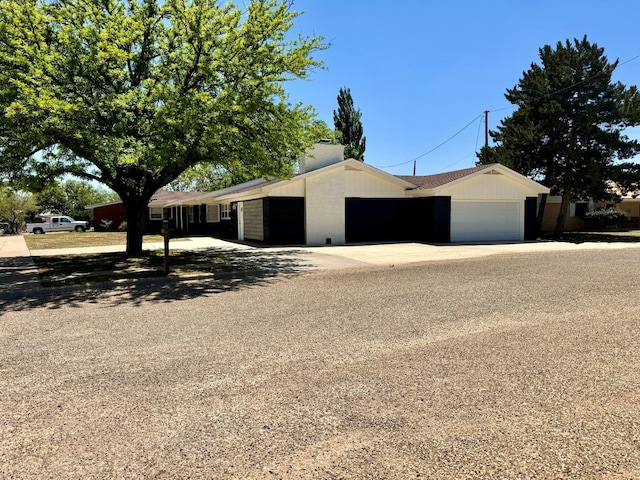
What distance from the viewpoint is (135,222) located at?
15.3 meters

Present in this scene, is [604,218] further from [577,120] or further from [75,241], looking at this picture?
[75,241]

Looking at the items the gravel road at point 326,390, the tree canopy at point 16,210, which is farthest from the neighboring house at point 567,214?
the tree canopy at point 16,210

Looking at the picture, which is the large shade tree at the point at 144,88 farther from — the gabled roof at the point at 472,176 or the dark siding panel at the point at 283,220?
the gabled roof at the point at 472,176

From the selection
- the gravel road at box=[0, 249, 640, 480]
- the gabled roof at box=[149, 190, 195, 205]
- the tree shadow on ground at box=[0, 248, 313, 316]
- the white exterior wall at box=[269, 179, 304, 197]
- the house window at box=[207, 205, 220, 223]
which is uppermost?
the gabled roof at box=[149, 190, 195, 205]

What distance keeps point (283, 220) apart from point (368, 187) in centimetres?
483

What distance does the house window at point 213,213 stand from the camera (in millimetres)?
30844

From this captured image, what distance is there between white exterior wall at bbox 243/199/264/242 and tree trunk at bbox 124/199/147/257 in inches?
289

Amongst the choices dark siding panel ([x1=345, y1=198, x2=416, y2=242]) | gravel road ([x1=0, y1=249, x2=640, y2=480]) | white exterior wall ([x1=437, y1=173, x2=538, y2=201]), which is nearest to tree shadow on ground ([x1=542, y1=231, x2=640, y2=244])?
white exterior wall ([x1=437, y1=173, x2=538, y2=201])

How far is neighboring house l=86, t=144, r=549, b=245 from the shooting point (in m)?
21.3

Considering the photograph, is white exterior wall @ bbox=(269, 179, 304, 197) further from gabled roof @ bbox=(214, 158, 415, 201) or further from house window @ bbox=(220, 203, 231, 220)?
house window @ bbox=(220, 203, 231, 220)

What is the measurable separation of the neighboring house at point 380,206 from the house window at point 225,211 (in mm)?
4052

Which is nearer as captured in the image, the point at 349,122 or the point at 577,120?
the point at 577,120

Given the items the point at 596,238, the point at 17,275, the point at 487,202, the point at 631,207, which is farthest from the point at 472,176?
Answer: the point at 631,207

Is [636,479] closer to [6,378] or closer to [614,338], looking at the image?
[614,338]
